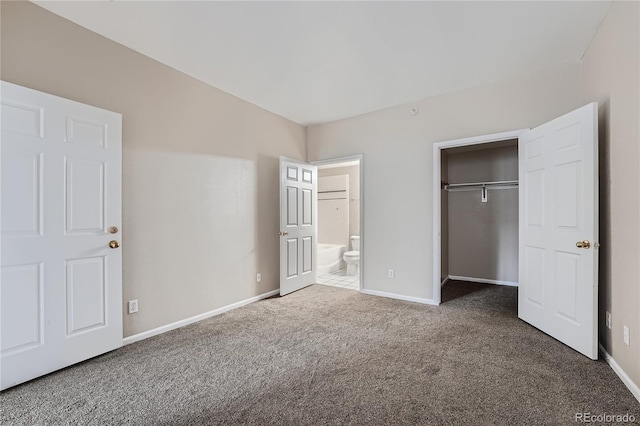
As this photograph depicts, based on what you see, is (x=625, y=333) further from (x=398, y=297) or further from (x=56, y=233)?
(x=56, y=233)

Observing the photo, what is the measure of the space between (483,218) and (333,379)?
4063 mm

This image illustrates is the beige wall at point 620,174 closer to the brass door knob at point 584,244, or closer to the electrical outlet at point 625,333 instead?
the electrical outlet at point 625,333

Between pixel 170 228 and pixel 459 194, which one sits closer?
pixel 170 228

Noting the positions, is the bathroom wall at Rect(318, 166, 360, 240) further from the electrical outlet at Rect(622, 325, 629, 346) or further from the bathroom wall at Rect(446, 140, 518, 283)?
the electrical outlet at Rect(622, 325, 629, 346)

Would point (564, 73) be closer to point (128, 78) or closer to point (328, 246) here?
point (128, 78)

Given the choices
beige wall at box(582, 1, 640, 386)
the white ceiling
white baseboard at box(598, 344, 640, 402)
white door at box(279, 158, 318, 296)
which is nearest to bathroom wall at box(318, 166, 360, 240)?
white door at box(279, 158, 318, 296)

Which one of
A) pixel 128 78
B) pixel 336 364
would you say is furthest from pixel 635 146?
pixel 128 78

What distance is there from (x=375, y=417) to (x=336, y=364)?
0.61 m

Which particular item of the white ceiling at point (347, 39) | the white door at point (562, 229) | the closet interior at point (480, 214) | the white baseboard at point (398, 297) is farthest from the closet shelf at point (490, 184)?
the white baseboard at point (398, 297)

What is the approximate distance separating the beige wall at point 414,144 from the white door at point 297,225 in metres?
0.67

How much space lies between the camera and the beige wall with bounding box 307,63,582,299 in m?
3.04

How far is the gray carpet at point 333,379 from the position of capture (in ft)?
5.45

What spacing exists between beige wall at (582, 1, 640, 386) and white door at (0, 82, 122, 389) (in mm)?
3703

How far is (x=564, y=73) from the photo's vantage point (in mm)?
2881
